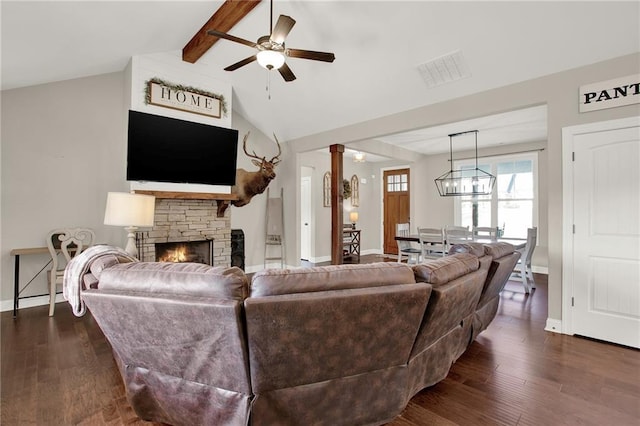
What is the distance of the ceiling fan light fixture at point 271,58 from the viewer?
267 centimetres

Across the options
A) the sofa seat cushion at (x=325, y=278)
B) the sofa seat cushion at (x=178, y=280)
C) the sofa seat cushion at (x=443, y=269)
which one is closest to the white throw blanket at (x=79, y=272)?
the sofa seat cushion at (x=178, y=280)

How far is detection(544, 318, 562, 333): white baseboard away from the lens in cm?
309

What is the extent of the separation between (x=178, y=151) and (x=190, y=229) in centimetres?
118

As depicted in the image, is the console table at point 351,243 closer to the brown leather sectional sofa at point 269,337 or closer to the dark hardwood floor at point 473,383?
the dark hardwood floor at point 473,383

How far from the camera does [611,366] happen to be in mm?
2402

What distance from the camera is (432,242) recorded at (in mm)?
5027

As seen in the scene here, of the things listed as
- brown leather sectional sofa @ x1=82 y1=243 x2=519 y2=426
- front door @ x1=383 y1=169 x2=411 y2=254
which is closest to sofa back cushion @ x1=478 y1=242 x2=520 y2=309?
brown leather sectional sofa @ x1=82 y1=243 x2=519 y2=426

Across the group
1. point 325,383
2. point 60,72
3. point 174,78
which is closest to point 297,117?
point 174,78

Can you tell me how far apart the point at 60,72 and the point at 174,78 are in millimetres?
1275

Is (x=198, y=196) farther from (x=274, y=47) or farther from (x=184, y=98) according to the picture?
(x=274, y=47)

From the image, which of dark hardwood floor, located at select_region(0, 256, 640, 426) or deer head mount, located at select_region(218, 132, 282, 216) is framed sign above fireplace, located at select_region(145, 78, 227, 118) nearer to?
deer head mount, located at select_region(218, 132, 282, 216)

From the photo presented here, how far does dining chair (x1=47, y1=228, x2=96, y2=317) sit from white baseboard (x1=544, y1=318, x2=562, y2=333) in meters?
5.21

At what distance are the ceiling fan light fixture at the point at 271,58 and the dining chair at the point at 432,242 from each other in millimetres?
3509

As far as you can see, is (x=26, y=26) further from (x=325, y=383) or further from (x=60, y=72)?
(x=325, y=383)
